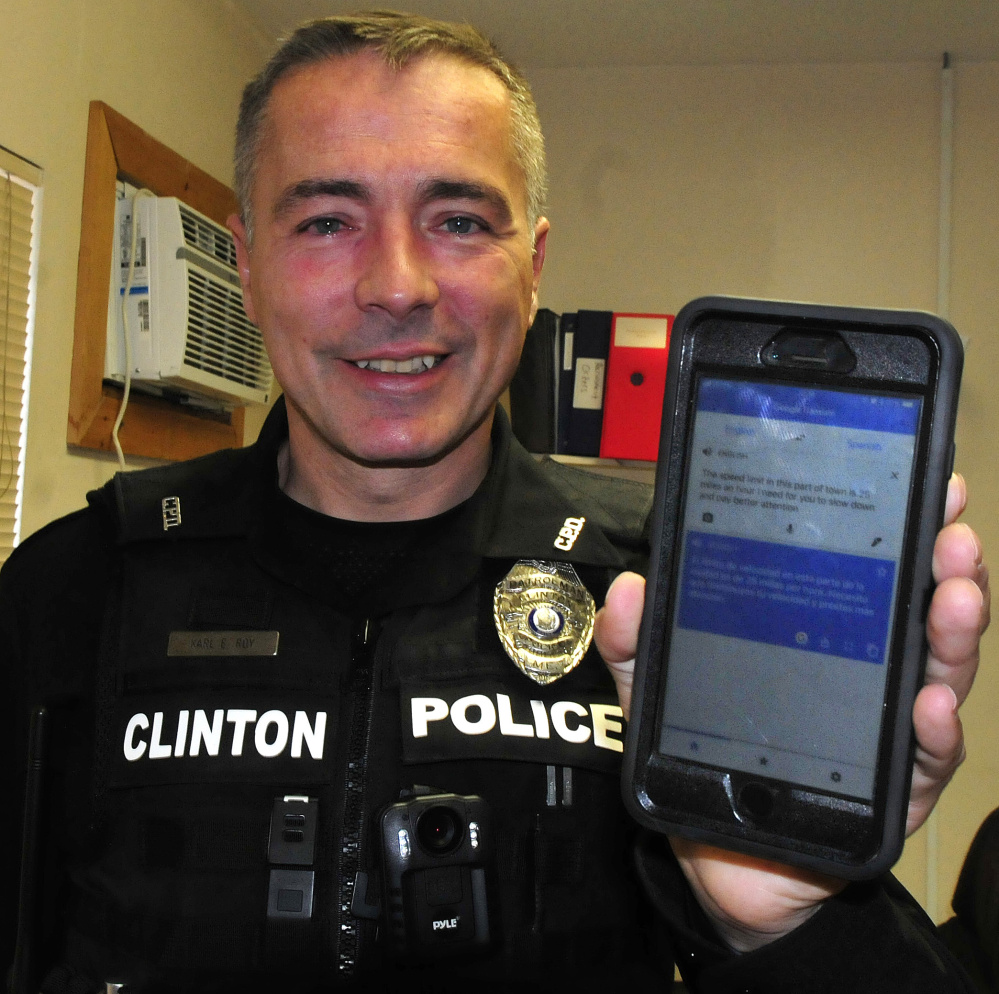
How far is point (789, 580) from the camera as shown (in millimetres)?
591

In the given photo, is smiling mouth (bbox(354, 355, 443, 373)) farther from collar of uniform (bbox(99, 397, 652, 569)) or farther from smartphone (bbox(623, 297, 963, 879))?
smartphone (bbox(623, 297, 963, 879))

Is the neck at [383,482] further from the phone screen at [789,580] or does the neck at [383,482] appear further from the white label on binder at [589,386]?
the white label on binder at [589,386]

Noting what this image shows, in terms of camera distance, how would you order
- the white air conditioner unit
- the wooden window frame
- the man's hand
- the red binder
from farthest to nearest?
the red binder
the white air conditioner unit
the wooden window frame
the man's hand

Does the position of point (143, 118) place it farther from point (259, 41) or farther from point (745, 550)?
point (745, 550)

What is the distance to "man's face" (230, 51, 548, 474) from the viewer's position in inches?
37.8

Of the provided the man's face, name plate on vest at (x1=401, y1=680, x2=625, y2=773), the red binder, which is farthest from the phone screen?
the red binder

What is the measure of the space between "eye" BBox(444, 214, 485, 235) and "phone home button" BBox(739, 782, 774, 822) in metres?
0.65

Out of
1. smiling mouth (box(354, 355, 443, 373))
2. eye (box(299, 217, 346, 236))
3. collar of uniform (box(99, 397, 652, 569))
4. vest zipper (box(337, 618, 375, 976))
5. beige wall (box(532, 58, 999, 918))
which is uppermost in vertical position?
beige wall (box(532, 58, 999, 918))

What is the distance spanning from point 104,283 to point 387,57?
1182 mm

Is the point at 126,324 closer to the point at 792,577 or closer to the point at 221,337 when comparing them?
the point at 221,337

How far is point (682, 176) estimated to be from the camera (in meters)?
2.98

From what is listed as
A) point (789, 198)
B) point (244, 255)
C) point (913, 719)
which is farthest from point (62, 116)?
point (789, 198)

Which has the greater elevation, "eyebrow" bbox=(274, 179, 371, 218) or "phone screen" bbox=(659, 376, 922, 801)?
"eyebrow" bbox=(274, 179, 371, 218)

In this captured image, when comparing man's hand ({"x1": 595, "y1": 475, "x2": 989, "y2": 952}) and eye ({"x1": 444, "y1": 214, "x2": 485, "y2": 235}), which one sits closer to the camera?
man's hand ({"x1": 595, "y1": 475, "x2": 989, "y2": 952})
